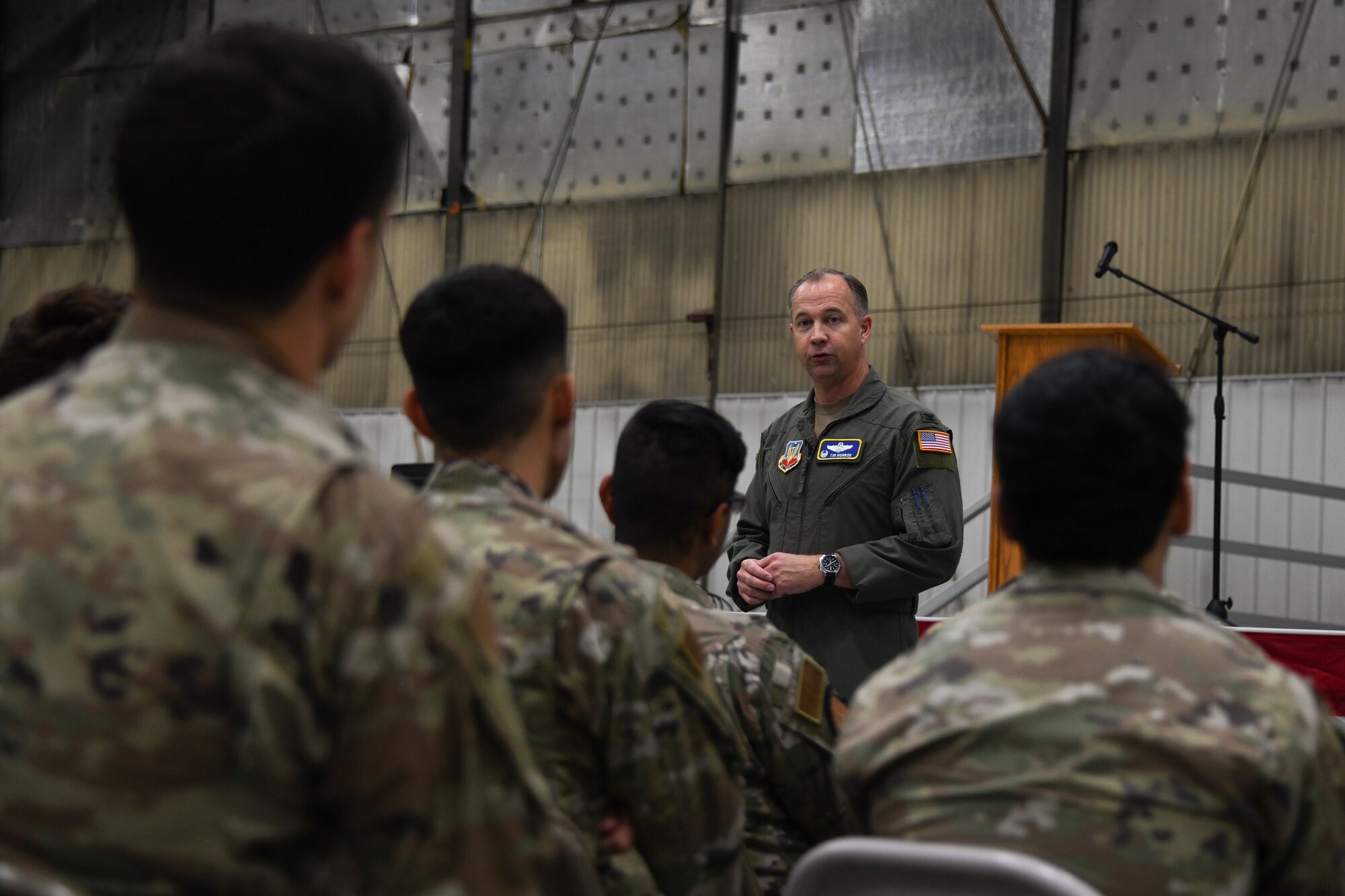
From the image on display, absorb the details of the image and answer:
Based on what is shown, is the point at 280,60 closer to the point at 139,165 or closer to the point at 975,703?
the point at 139,165

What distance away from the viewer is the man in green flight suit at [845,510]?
113 inches

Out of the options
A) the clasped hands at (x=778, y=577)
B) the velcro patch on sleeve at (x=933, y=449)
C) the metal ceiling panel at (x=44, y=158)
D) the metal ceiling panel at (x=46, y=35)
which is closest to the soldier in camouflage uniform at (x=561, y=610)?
the clasped hands at (x=778, y=577)

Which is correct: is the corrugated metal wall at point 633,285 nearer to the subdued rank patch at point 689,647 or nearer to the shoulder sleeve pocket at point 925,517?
the shoulder sleeve pocket at point 925,517

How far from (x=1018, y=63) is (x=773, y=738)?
7.00 metres

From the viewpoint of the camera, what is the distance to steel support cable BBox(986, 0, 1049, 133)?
7.88 meters

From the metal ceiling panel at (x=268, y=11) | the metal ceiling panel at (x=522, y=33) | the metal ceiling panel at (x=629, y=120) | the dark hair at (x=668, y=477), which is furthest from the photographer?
the metal ceiling panel at (x=268, y=11)

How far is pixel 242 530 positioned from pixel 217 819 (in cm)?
15

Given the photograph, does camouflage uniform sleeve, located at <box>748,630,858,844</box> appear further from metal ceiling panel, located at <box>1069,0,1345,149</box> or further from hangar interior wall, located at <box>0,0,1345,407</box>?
metal ceiling panel, located at <box>1069,0,1345,149</box>

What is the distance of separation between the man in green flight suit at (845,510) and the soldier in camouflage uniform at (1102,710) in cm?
153

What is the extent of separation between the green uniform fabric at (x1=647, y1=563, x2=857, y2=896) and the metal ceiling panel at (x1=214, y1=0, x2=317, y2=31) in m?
8.98

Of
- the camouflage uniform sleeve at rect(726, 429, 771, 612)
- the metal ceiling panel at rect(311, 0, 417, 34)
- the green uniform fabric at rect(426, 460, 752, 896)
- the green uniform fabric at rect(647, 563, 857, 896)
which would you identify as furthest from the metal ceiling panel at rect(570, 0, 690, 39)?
the green uniform fabric at rect(426, 460, 752, 896)

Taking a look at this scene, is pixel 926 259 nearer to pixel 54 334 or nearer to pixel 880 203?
pixel 880 203

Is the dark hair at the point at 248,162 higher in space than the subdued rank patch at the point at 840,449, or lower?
higher

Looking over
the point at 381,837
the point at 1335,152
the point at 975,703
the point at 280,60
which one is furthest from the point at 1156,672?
the point at 1335,152
